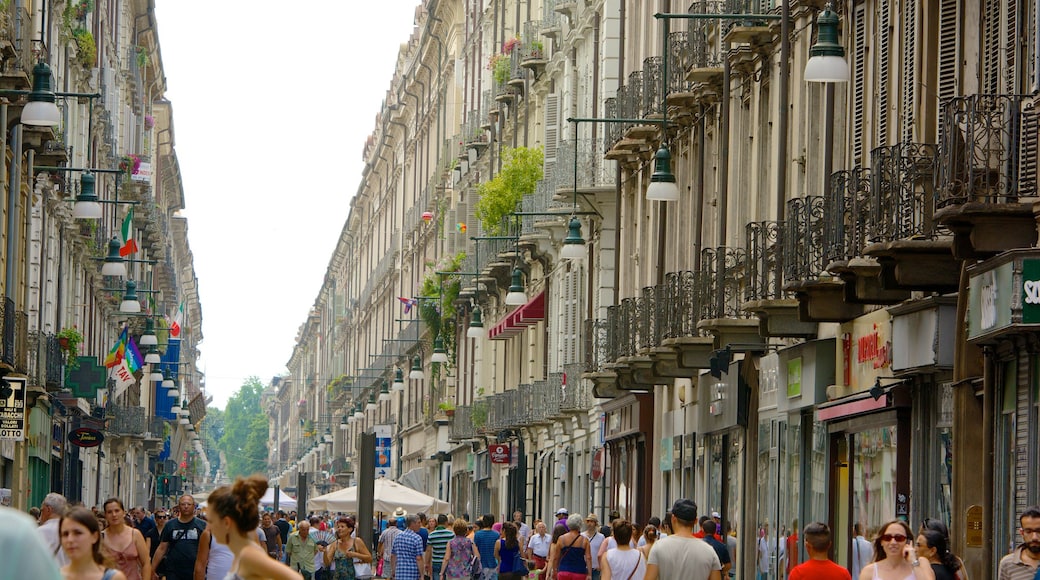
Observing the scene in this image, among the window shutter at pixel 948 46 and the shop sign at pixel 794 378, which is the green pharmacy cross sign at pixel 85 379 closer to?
the shop sign at pixel 794 378

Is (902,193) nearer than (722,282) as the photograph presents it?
Result: Yes

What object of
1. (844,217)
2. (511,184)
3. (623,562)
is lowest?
(623,562)

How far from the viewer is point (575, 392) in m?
45.0

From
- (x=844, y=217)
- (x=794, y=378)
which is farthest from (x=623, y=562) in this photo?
(x=794, y=378)

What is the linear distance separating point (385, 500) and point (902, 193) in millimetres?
27619

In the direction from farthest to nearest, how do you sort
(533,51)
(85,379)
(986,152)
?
1. (533,51)
2. (85,379)
3. (986,152)

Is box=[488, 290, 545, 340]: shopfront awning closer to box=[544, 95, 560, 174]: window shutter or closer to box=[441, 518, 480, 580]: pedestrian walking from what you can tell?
box=[544, 95, 560, 174]: window shutter

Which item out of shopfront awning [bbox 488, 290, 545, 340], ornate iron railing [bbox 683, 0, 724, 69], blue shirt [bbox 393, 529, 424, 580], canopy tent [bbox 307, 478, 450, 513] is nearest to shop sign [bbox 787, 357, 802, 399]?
blue shirt [bbox 393, 529, 424, 580]

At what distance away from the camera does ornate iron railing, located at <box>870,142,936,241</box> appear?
17.4 meters

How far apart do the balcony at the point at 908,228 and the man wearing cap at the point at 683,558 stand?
443 cm

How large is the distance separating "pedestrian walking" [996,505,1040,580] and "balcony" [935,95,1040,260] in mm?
3679

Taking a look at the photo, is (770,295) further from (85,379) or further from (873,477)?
(85,379)

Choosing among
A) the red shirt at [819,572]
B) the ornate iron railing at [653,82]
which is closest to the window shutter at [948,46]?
the red shirt at [819,572]

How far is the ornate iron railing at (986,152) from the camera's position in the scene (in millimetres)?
15445
